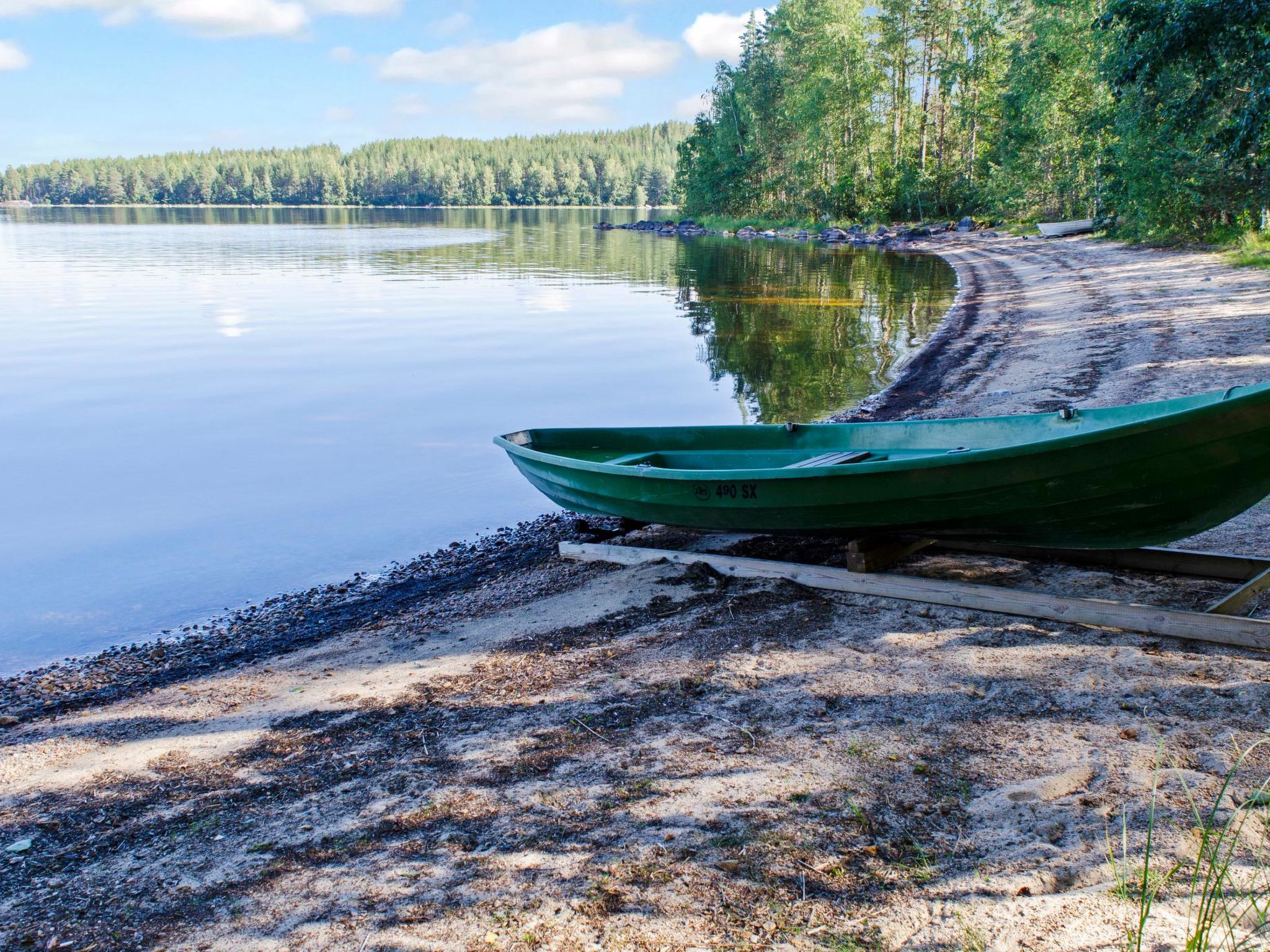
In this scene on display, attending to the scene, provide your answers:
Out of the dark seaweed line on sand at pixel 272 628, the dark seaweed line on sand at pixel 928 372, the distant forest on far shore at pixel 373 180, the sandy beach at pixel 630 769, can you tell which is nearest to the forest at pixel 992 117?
the dark seaweed line on sand at pixel 928 372

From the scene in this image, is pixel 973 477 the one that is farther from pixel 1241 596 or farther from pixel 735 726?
pixel 735 726

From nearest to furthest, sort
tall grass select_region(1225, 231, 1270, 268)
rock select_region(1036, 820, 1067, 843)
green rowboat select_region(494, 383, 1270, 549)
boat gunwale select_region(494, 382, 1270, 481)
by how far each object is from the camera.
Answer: rock select_region(1036, 820, 1067, 843), boat gunwale select_region(494, 382, 1270, 481), green rowboat select_region(494, 383, 1270, 549), tall grass select_region(1225, 231, 1270, 268)

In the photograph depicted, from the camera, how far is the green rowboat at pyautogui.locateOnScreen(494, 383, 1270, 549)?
15.2 ft

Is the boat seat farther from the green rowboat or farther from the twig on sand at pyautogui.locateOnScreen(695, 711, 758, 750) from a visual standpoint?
the twig on sand at pyautogui.locateOnScreen(695, 711, 758, 750)

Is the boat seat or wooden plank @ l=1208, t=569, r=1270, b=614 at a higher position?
the boat seat

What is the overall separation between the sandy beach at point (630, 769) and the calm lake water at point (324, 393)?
1970mm

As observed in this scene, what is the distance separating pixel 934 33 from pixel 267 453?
51765 millimetres

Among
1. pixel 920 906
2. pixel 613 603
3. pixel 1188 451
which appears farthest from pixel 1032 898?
pixel 613 603

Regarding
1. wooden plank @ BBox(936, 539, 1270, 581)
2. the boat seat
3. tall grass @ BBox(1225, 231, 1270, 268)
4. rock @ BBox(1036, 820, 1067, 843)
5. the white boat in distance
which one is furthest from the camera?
the white boat in distance

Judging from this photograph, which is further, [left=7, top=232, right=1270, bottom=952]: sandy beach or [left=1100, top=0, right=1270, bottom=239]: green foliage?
[left=1100, top=0, right=1270, bottom=239]: green foliage

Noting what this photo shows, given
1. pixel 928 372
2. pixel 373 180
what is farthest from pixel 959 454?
pixel 373 180

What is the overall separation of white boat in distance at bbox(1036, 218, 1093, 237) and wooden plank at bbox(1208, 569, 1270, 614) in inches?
1451

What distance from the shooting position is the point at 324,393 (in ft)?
51.2

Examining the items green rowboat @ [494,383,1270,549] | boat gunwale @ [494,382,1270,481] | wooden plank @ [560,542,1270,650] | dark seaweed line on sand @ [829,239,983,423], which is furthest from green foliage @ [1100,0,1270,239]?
wooden plank @ [560,542,1270,650]
